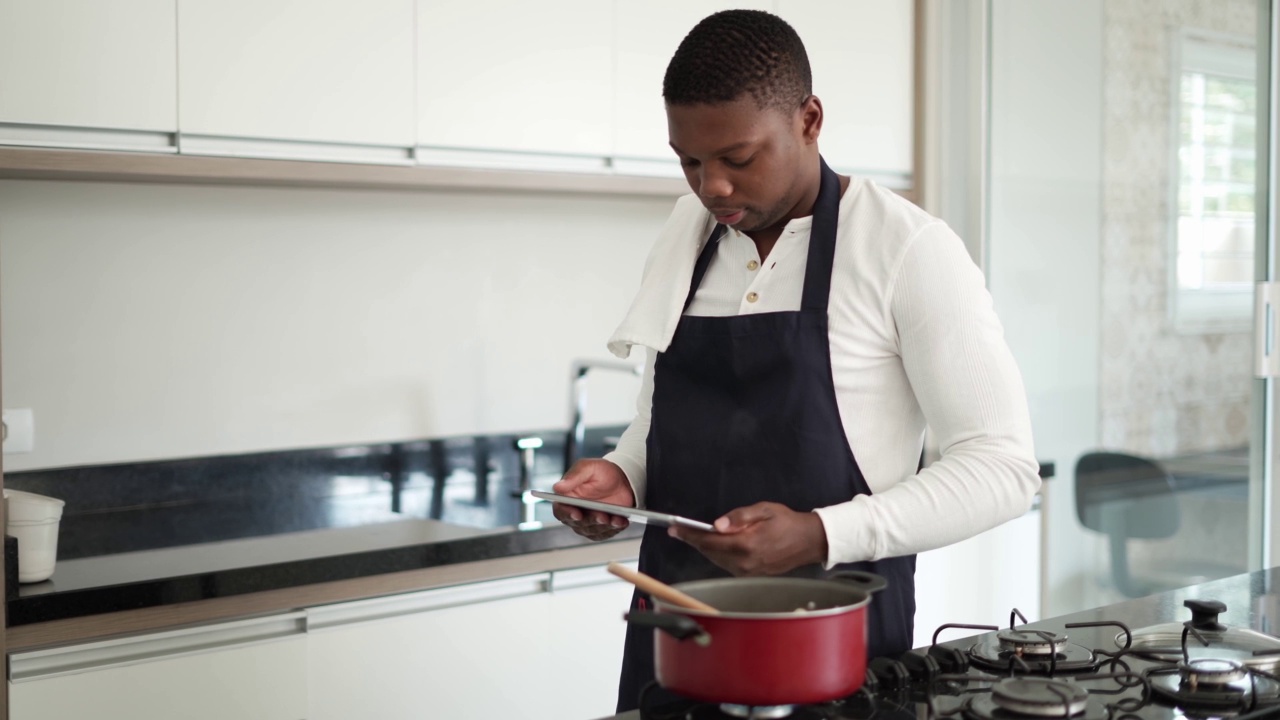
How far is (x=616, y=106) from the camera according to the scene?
2.67 metres

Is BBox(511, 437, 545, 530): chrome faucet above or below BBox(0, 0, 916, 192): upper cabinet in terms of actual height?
below

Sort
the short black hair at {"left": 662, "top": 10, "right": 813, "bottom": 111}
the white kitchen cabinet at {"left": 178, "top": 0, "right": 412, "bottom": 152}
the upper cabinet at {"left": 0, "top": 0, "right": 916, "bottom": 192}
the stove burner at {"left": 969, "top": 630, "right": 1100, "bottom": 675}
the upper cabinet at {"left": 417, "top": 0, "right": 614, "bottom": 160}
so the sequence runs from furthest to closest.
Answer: the upper cabinet at {"left": 417, "top": 0, "right": 614, "bottom": 160} < the white kitchen cabinet at {"left": 178, "top": 0, "right": 412, "bottom": 152} < the upper cabinet at {"left": 0, "top": 0, "right": 916, "bottom": 192} < the short black hair at {"left": 662, "top": 10, "right": 813, "bottom": 111} < the stove burner at {"left": 969, "top": 630, "right": 1100, "bottom": 675}

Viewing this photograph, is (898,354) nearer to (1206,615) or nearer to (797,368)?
(797,368)

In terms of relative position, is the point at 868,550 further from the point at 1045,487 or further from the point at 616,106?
the point at 1045,487

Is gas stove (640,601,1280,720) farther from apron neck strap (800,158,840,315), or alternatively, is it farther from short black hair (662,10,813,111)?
short black hair (662,10,813,111)

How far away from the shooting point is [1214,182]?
8.84ft

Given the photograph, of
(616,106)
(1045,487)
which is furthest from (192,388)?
(1045,487)

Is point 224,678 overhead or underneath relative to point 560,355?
underneath

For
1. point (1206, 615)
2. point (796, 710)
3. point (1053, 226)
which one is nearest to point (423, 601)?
point (796, 710)

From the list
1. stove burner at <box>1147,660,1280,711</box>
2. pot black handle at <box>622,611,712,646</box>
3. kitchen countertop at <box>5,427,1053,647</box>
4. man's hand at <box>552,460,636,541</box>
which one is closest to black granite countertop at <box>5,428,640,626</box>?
kitchen countertop at <box>5,427,1053,647</box>

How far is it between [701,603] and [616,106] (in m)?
1.76

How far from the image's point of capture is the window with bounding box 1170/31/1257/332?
263 cm

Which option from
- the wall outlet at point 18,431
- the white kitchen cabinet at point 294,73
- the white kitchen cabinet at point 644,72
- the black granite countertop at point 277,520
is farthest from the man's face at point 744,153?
the wall outlet at point 18,431

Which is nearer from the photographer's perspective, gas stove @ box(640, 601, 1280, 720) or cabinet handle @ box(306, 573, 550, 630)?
gas stove @ box(640, 601, 1280, 720)
